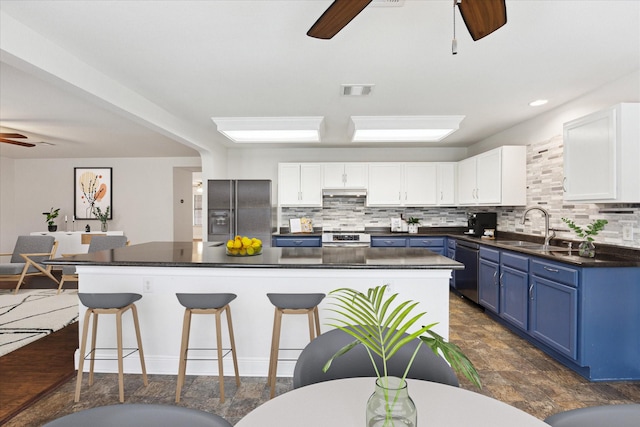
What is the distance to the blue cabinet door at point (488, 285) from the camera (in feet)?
13.2

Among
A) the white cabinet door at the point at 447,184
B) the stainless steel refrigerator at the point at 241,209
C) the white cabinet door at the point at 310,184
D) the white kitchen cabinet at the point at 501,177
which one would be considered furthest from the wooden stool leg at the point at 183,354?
the white cabinet door at the point at 447,184

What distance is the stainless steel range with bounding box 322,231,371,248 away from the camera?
18.9ft

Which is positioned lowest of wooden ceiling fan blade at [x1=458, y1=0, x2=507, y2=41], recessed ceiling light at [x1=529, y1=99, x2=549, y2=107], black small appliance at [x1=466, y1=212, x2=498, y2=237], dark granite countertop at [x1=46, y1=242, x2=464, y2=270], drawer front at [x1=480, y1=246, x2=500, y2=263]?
drawer front at [x1=480, y1=246, x2=500, y2=263]

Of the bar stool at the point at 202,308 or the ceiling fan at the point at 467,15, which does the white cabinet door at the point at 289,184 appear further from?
the ceiling fan at the point at 467,15

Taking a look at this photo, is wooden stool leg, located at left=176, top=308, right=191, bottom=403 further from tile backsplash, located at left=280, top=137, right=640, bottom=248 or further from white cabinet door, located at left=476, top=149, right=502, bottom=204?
white cabinet door, located at left=476, top=149, right=502, bottom=204

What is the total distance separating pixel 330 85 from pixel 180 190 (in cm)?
597

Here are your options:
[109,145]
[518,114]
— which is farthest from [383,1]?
[109,145]

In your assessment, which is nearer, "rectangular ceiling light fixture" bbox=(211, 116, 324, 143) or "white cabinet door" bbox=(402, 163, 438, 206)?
"rectangular ceiling light fixture" bbox=(211, 116, 324, 143)

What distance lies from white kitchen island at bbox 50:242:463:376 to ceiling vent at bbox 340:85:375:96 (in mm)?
1577

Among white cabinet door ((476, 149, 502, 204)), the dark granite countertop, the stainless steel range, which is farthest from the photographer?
the stainless steel range

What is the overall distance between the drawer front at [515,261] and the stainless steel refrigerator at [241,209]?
10.8 feet

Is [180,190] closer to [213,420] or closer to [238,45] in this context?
[238,45]

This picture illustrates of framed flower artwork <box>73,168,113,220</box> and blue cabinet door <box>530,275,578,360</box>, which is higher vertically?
framed flower artwork <box>73,168,113,220</box>

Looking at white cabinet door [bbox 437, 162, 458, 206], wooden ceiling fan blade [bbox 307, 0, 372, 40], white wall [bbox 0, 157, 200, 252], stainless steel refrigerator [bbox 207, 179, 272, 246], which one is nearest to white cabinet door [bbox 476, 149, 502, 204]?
white cabinet door [bbox 437, 162, 458, 206]
